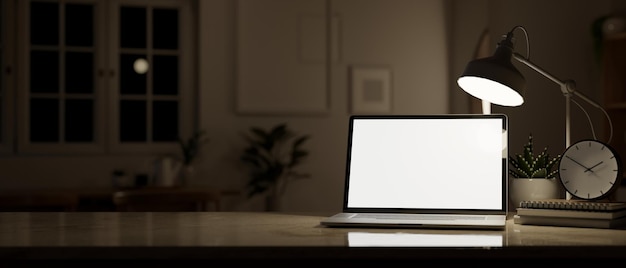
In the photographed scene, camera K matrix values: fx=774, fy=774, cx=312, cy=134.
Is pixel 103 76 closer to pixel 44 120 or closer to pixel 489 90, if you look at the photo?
pixel 44 120

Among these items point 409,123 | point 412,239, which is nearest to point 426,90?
point 409,123

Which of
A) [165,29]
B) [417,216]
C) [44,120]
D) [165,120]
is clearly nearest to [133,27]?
[165,29]

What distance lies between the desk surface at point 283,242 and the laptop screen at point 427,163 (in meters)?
0.15

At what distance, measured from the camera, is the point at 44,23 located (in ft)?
19.2

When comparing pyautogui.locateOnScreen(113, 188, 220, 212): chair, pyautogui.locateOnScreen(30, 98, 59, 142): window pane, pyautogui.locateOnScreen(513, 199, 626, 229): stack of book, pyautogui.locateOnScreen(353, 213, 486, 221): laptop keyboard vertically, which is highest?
pyautogui.locateOnScreen(30, 98, 59, 142): window pane

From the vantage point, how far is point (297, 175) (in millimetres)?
6188

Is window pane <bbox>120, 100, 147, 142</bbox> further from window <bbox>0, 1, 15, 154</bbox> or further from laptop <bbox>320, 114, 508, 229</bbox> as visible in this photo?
laptop <bbox>320, 114, 508, 229</bbox>

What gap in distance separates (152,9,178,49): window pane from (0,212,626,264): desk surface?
4.41 meters

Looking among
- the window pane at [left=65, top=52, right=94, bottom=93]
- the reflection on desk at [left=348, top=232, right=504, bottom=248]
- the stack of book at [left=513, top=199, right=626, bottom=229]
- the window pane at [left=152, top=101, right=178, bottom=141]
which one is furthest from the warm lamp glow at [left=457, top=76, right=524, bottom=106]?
the window pane at [left=65, top=52, right=94, bottom=93]

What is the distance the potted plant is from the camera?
204cm

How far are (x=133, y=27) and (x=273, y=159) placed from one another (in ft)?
4.91

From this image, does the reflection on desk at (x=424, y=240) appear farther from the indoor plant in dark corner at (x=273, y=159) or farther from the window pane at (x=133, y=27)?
the window pane at (x=133, y=27)

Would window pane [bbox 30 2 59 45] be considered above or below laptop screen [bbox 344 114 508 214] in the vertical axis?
above
